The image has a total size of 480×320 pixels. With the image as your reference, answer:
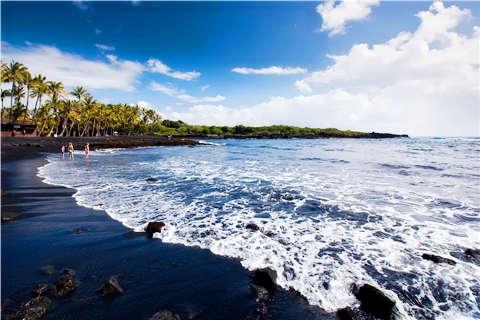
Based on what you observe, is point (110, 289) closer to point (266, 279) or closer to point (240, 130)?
point (266, 279)

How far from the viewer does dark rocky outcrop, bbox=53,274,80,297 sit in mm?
6125

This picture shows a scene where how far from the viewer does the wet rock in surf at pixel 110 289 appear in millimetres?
6105

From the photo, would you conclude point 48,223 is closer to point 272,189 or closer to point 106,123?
point 272,189

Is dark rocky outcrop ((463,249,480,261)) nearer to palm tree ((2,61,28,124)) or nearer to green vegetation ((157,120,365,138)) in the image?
palm tree ((2,61,28,124))

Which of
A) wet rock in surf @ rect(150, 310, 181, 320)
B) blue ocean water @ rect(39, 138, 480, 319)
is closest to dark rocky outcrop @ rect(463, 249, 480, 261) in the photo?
blue ocean water @ rect(39, 138, 480, 319)

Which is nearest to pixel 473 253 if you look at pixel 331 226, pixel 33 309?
pixel 331 226

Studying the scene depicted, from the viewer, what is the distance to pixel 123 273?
280 inches

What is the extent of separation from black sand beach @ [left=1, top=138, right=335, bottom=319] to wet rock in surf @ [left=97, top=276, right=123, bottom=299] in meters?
0.14

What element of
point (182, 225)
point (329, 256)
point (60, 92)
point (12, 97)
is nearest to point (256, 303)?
point (329, 256)

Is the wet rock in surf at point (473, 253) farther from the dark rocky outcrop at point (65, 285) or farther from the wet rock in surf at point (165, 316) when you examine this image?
the dark rocky outcrop at point (65, 285)

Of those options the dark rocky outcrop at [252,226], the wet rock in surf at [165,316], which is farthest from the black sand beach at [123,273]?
the dark rocky outcrop at [252,226]

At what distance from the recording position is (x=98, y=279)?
6770 mm

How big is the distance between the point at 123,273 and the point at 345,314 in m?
5.21

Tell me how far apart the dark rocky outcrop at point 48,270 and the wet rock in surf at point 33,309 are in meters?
1.29
